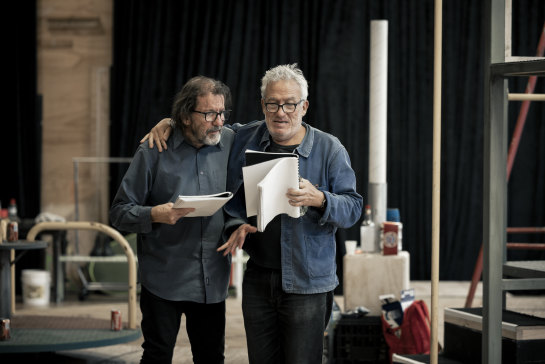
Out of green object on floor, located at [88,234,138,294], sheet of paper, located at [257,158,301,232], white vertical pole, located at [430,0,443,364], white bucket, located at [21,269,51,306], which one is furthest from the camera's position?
green object on floor, located at [88,234,138,294]

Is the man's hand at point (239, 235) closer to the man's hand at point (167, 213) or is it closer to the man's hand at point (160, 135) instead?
the man's hand at point (167, 213)

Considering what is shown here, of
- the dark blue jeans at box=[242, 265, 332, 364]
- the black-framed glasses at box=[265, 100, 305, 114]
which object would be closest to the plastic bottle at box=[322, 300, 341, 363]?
the dark blue jeans at box=[242, 265, 332, 364]

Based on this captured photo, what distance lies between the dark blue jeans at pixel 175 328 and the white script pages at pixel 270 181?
0.65 m

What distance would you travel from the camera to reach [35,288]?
6.79m

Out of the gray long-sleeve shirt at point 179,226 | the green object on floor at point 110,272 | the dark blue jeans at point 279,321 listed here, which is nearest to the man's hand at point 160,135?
the gray long-sleeve shirt at point 179,226

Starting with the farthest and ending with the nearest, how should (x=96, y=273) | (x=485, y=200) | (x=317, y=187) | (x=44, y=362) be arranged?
(x=96, y=273)
(x=44, y=362)
(x=317, y=187)
(x=485, y=200)

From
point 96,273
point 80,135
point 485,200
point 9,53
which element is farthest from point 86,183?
point 485,200

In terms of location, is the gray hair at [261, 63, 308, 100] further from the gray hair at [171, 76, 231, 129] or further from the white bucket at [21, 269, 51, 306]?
the white bucket at [21, 269, 51, 306]

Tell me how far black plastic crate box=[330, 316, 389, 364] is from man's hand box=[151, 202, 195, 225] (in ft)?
6.23

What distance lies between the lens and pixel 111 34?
7895mm

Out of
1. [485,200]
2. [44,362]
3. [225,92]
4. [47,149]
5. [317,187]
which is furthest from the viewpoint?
[47,149]

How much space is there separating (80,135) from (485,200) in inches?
236

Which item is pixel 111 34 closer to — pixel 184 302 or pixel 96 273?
pixel 96 273

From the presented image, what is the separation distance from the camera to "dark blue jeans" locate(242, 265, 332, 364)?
8.75ft
